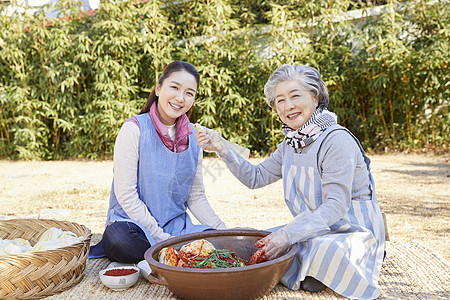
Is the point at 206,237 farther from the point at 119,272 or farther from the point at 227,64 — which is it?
the point at 227,64

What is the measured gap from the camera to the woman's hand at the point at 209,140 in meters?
2.33

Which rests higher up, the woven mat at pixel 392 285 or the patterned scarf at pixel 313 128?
the patterned scarf at pixel 313 128

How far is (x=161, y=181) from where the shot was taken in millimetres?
2520

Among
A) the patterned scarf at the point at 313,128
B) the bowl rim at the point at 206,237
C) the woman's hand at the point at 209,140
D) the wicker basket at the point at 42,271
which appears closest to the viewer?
the bowl rim at the point at 206,237

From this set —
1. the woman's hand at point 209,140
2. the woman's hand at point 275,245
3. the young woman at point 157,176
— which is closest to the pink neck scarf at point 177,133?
the young woman at point 157,176

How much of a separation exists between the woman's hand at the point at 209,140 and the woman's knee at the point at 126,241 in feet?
1.85

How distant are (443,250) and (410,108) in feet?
15.0

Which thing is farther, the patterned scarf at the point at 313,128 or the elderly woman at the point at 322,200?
the patterned scarf at the point at 313,128

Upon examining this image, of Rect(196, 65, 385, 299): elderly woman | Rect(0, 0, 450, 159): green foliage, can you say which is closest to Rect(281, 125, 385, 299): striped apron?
Rect(196, 65, 385, 299): elderly woman

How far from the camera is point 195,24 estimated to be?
294 inches

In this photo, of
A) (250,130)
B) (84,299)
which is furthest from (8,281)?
(250,130)

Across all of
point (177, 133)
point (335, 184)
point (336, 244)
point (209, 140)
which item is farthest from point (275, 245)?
point (177, 133)

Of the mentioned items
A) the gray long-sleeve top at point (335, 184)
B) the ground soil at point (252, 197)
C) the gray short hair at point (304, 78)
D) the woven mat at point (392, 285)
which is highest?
the gray short hair at point (304, 78)

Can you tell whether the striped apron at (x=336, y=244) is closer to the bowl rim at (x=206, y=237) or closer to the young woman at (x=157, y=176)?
the bowl rim at (x=206, y=237)
